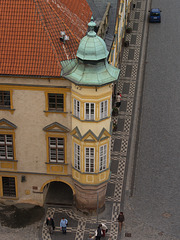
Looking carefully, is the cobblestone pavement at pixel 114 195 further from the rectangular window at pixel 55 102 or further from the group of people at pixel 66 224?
the rectangular window at pixel 55 102

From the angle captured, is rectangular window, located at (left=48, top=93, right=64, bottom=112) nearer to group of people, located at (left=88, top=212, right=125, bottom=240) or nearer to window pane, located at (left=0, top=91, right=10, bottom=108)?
window pane, located at (left=0, top=91, right=10, bottom=108)

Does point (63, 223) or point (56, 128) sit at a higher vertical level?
point (56, 128)

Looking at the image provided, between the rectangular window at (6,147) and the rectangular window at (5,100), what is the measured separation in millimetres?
2659

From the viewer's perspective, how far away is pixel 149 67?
2913 inches

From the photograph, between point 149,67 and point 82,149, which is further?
point 149,67

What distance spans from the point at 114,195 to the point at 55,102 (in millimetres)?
11072

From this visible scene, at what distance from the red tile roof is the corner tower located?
123 cm

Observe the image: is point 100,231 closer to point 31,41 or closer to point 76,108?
point 76,108

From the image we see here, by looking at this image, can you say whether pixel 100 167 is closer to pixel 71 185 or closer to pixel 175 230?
pixel 71 185

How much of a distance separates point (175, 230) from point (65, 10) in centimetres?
1971

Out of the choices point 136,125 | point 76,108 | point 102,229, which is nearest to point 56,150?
point 76,108

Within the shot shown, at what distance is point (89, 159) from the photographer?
157 ft

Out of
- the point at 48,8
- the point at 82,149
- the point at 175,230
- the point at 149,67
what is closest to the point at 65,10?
the point at 48,8

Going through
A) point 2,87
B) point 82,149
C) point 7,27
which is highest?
point 7,27
